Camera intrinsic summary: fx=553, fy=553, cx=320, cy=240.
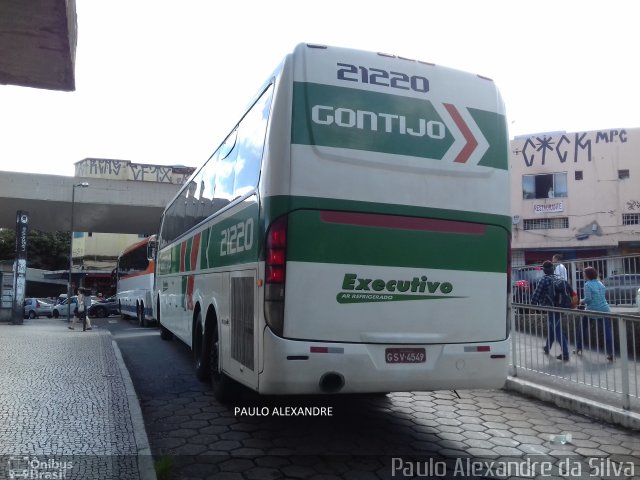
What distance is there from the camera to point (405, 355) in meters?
5.05

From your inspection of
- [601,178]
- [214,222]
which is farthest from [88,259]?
[214,222]

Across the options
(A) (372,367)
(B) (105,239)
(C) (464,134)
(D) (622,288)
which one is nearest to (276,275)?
(A) (372,367)

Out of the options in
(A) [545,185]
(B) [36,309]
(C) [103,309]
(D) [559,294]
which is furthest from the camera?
(B) [36,309]

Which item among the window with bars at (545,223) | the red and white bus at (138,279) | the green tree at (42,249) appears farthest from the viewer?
the green tree at (42,249)

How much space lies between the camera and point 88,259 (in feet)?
188

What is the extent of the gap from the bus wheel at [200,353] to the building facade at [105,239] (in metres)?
49.0

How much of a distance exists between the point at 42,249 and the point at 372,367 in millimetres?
59244

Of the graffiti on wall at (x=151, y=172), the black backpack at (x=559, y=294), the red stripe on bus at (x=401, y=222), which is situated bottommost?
the black backpack at (x=559, y=294)

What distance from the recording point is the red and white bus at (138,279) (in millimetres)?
18047

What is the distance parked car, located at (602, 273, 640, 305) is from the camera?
12.9 meters

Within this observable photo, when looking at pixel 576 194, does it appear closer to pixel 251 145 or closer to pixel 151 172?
pixel 251 145

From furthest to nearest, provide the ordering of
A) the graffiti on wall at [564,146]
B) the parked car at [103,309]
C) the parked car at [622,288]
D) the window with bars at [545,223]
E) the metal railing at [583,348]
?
the window with bars at [545,223] → the graffiti on wall at [564,146] → the parked car at [103,309] → the parked car at [622,288] → the metal railing at [583,348]

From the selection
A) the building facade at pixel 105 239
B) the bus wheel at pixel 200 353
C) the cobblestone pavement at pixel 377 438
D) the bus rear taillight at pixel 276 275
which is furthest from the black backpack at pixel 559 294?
the building facade at pixel 105 239

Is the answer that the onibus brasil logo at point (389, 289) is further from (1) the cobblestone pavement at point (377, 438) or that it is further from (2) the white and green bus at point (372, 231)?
(1) the cobblestone pavement at point (377, 438)
